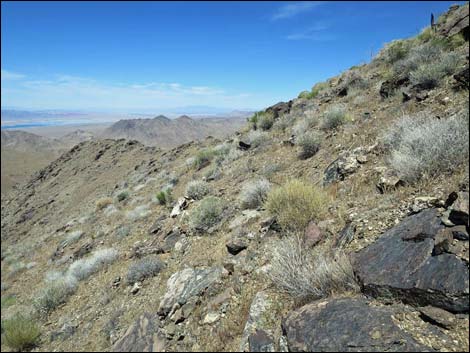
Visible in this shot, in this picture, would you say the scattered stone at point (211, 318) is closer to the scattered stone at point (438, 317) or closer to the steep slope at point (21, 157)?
the scattered stone at point (438, 317)

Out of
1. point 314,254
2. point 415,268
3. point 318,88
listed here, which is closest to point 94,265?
point 314,254

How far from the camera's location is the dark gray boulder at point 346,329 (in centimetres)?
238

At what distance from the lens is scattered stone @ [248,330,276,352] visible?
2.79 m

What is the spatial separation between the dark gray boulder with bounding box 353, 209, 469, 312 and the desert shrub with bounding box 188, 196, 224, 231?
12.8 ft

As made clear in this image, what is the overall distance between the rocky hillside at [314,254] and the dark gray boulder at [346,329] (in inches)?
0.5

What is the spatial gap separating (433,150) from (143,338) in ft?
14.7

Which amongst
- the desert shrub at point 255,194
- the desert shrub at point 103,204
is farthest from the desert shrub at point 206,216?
the desert shrub at point 103,204

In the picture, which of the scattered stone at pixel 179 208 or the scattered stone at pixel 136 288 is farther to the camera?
the scattered stone at pixel 179 208

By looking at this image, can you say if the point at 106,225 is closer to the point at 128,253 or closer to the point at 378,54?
the point at 128,253

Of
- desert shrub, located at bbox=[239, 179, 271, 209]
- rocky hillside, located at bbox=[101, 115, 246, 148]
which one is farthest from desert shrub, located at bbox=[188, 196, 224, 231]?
rocky hillside, located at bbox=[101, 115, 246, 148]

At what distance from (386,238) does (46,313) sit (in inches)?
249

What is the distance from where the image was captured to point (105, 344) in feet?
12.7

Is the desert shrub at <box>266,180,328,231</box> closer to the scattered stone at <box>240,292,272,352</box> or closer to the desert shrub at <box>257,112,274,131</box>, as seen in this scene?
the scattered stone at <box>240,292,272,352</box>

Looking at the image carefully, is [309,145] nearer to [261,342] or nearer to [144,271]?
[144,271]
